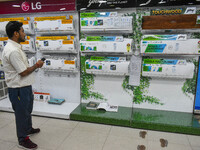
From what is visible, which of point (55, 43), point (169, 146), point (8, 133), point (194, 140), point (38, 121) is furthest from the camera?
point (55, 43)

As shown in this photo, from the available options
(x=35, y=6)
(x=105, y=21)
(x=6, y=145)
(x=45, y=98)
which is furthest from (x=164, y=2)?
(x=6, y=145)

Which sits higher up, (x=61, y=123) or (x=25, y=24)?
(x=25, y=24)

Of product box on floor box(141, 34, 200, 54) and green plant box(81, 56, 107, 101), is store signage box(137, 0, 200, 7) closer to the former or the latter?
product box on floor box(141, 34, 200, 54)

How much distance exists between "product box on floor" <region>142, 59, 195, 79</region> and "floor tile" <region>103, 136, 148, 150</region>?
1.14m

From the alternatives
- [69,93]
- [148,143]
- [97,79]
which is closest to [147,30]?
[97,79]

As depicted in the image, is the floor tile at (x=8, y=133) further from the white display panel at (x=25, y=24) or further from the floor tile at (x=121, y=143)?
the white display panel at (x=25, y=24)

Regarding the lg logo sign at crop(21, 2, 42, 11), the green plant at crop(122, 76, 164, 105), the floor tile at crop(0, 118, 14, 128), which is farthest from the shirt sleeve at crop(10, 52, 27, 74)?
the green plant at crop(122, 76, 164, 105)

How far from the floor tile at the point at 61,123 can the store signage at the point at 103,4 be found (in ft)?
6.92

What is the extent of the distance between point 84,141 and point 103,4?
231 centimetres

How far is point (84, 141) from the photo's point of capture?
239cm

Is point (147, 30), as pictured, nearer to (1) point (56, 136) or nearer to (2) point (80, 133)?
(2) point (80, 133)

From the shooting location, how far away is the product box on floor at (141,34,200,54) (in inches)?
100

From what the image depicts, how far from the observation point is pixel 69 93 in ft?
11.6

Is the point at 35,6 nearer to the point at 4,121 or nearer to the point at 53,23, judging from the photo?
the point at 53,23
